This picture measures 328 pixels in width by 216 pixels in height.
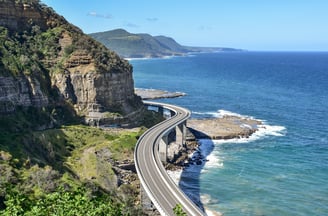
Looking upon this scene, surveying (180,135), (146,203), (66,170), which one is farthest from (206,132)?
(146,203)

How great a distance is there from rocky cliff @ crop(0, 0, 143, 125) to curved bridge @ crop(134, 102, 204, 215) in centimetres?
1674

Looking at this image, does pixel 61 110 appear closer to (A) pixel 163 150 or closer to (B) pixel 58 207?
(A) pixel 163 150

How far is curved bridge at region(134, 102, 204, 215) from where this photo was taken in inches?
2302

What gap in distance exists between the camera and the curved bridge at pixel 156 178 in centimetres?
5847

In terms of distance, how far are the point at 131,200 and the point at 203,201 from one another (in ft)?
45.3

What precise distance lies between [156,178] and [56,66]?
51018mm

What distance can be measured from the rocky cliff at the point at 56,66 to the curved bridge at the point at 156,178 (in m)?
16.7

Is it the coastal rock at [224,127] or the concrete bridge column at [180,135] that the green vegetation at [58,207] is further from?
the coastal rock at [224,127]

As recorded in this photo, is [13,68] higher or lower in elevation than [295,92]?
higher

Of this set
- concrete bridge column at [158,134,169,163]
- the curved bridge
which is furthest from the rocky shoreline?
the curved bridge

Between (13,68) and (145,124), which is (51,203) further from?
(145,124)

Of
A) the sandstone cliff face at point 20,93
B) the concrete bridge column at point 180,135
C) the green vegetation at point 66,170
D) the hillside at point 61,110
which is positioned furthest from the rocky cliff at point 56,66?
the concrete bridge column at point 180,135

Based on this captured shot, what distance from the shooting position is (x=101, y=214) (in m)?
33.6

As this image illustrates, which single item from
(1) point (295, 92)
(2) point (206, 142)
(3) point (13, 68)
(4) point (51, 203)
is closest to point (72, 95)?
(3) point (13, 68)
